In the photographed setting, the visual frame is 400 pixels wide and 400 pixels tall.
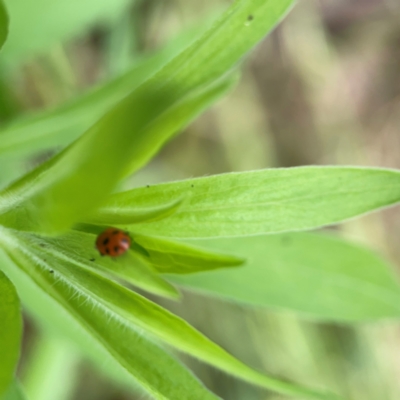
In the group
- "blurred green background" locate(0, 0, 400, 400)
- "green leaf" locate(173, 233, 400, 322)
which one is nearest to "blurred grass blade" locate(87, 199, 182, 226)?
"green leaf" locate(173, 233, 400, 322)

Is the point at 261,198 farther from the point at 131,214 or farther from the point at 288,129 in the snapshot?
the point at 288,129

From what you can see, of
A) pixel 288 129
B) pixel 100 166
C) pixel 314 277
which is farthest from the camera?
pixel 288 129

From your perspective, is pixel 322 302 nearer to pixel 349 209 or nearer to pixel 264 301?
pixel 264 301

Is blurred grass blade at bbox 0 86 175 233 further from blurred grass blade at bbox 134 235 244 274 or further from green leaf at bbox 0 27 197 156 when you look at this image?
green leaf at bbox 0 27 197 156

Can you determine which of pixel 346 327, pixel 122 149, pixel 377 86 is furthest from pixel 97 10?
pixel 346 327

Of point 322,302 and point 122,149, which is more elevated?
point 122,149

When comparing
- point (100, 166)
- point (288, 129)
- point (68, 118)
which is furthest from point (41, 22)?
point (288, 129)
